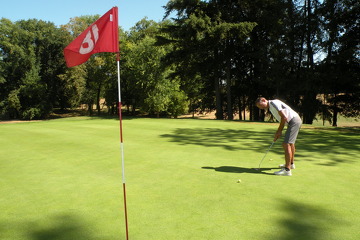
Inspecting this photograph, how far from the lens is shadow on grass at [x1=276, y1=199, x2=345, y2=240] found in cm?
357

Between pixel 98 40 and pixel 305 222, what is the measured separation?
4524 millimetres

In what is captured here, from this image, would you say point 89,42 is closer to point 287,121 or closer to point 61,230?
point 61,230

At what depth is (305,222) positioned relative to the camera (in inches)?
156

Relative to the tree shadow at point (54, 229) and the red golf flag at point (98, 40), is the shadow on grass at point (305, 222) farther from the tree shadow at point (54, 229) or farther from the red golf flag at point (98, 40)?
the red golf flag at point (98, 40)

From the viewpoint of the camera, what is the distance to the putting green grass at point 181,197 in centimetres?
373

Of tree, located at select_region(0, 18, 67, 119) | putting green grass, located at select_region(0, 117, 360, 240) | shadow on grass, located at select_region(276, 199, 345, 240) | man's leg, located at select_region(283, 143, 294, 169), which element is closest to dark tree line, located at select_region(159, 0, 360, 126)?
putting green grass, located at select_region(0, 117, 360, 240)

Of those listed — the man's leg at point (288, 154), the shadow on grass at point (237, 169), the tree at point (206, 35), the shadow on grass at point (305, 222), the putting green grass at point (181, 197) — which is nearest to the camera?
the shadow on grass at point (305, 222)

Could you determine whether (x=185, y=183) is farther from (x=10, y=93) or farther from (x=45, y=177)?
(x=10, y=93)

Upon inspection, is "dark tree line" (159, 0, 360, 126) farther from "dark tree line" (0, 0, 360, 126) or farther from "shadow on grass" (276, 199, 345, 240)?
"shadow on grass" (276, 199, 345, 240)

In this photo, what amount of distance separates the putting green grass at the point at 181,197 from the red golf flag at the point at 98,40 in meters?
2.67

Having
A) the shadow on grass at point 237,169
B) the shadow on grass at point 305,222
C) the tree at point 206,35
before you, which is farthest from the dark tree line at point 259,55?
the shadow on grass at point 305,222

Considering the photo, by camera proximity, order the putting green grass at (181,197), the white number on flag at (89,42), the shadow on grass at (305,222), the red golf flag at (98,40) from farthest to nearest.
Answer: the white number on flag at (89,42) < the red golf flag at (98,40) < the putting green grass at (181,197) < the shadow on grass at (305,222)

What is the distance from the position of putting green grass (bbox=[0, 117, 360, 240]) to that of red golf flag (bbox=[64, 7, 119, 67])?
2.67 meters

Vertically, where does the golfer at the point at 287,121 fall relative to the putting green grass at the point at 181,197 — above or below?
above
